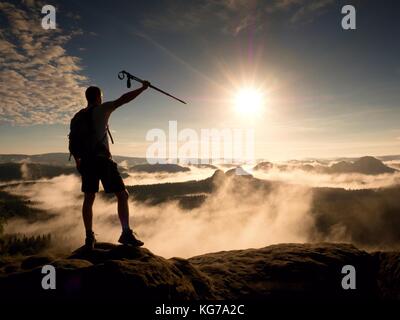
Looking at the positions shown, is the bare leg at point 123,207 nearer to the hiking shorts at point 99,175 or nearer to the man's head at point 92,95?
the hiking shorts at point 99,175

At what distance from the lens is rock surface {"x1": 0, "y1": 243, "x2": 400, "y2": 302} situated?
7473 millimetres

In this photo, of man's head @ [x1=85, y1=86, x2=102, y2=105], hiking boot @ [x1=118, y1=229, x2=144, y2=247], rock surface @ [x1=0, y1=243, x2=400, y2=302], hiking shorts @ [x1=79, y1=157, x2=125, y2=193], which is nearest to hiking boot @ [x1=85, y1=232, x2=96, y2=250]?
rock surface @ [x1=0, y1=243, x2=400, y2=302]

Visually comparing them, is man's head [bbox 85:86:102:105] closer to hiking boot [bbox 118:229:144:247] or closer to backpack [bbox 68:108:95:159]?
backpack [bbox 68:108:95:159]

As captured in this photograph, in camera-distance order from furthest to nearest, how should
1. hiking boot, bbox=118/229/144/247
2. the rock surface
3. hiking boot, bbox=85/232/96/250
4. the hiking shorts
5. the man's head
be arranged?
hiking boot, bbox=85/232/96/250, hiking boot, bbox=118/229/144/247, the man's head, the hiking shorts, the rock surface

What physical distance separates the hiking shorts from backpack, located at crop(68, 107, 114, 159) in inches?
10.4

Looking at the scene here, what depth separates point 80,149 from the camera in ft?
29.8

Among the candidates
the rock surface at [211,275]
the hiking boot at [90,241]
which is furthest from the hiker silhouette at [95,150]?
the rock surface at [211,275]

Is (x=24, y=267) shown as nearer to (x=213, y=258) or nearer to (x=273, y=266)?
(x=213, y=258)

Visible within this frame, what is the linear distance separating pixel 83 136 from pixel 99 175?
4.07 feet

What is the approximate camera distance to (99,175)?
911cm

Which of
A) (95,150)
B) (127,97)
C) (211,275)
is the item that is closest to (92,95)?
(127,97)
